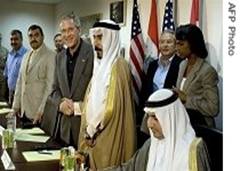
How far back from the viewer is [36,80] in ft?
12.2

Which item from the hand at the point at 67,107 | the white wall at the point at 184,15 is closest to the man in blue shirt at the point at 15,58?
the white wall at the point at 184,15

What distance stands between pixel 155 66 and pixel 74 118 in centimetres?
130

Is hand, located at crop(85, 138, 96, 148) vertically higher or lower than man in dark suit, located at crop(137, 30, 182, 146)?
lower

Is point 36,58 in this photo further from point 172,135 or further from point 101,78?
point 172,135

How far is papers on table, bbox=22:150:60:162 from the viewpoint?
2070mm

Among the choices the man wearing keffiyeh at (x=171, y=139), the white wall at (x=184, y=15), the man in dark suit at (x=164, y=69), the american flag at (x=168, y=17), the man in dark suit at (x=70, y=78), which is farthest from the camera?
the american flag at (x=168, y=17)

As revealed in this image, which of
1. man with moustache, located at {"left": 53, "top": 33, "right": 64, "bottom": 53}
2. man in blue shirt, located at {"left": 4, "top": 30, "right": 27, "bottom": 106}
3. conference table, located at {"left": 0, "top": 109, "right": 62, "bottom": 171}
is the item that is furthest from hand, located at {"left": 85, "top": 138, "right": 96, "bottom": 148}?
man in blue shirt, located at {"left": 4, "top": 30, "right": 27, "bottom": 106}

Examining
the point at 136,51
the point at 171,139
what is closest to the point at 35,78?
the point at 136,51

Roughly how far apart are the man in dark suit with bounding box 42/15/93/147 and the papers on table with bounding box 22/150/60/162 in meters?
0.45

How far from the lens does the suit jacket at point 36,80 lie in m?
3.67

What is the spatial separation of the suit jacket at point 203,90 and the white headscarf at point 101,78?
592mm

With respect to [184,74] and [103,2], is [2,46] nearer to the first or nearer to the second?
[103,2]

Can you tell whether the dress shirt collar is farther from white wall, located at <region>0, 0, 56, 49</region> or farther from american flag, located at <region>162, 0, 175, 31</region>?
white wall, located at <region>0, 0, 56, 49</region>

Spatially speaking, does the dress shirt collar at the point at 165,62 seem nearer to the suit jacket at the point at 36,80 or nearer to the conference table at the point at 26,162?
the suit jacket at the point at 36,80
